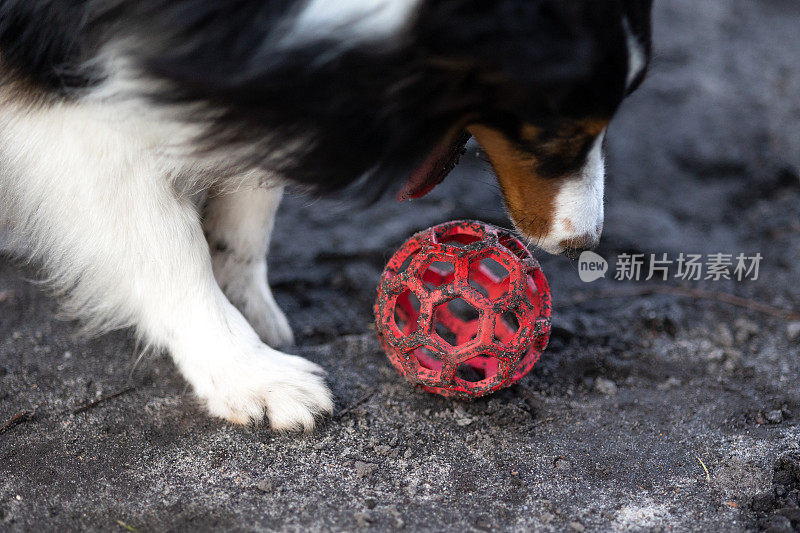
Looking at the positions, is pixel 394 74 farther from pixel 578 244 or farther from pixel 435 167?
pixel 578 244

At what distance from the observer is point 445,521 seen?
158 centimetres

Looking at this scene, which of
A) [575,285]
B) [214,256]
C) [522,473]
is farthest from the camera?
[575,285]

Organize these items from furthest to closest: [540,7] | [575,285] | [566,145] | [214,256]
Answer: [575,285] < [214,256] < [566,145] < [540,7]

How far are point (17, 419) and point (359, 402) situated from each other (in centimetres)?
77

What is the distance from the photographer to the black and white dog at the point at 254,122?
1387 millimetres

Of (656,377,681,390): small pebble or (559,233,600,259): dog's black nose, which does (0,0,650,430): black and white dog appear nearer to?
(559,233,600,259): dog's black nose

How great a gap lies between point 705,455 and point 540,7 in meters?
1.05

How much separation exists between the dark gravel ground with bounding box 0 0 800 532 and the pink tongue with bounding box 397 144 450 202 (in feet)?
0.33

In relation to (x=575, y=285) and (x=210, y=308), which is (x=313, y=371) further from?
(x=575, y=285)

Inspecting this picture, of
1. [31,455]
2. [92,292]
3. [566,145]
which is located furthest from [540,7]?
[31,455]

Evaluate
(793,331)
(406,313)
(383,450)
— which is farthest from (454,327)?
(793,331)

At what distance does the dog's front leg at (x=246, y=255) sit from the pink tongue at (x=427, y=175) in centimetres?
43

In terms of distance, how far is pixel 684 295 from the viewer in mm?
2537

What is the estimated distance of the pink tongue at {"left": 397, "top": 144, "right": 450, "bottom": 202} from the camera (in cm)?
168
